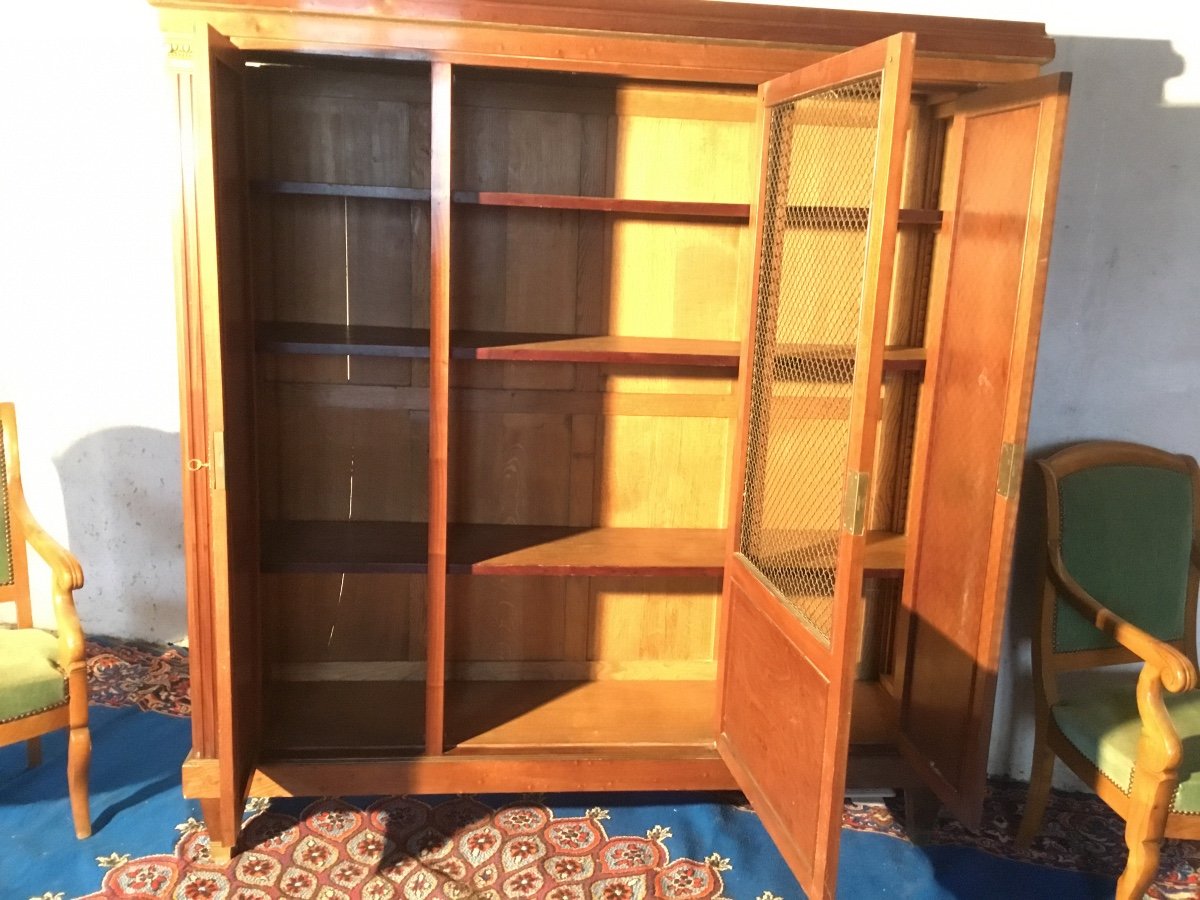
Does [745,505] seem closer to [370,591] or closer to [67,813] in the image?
[370,591]

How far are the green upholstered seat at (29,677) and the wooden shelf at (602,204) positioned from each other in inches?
59.5

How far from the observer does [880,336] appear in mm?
1710

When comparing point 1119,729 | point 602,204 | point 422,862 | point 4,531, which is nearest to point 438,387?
point 602,204

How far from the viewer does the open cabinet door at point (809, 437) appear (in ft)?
5.69

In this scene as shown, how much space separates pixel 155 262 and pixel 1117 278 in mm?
2735

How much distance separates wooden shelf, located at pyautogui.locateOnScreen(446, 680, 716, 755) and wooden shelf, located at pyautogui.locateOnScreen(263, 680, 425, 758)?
0.11m

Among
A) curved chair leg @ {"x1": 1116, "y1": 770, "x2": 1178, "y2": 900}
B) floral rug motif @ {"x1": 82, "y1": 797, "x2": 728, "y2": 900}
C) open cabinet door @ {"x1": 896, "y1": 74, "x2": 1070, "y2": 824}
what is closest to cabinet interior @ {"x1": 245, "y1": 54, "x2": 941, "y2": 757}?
open cabinet door @ {"x1": 896, "y1": 74, "x2": 1070, "y2": 824}

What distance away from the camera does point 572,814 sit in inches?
103

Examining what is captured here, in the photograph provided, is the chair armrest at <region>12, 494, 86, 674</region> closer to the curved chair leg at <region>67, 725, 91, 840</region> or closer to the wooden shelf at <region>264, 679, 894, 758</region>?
the curved chair leg at <region>67, 725, 91, 840</region>

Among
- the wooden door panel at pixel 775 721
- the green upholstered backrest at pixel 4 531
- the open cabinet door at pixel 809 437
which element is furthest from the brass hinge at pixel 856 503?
the green upholstered backrest at pixel 4 531

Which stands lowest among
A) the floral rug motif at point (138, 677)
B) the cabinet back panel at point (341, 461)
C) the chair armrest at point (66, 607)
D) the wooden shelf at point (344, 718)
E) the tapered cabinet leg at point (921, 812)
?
the tapered cabinet leg at point (921, 812)

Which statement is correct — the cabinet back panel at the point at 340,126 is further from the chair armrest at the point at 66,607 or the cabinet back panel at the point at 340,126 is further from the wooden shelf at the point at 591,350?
the chair armrest at the point at 66,607

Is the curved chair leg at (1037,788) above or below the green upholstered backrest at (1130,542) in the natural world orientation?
below

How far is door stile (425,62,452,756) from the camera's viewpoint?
2127 mm
